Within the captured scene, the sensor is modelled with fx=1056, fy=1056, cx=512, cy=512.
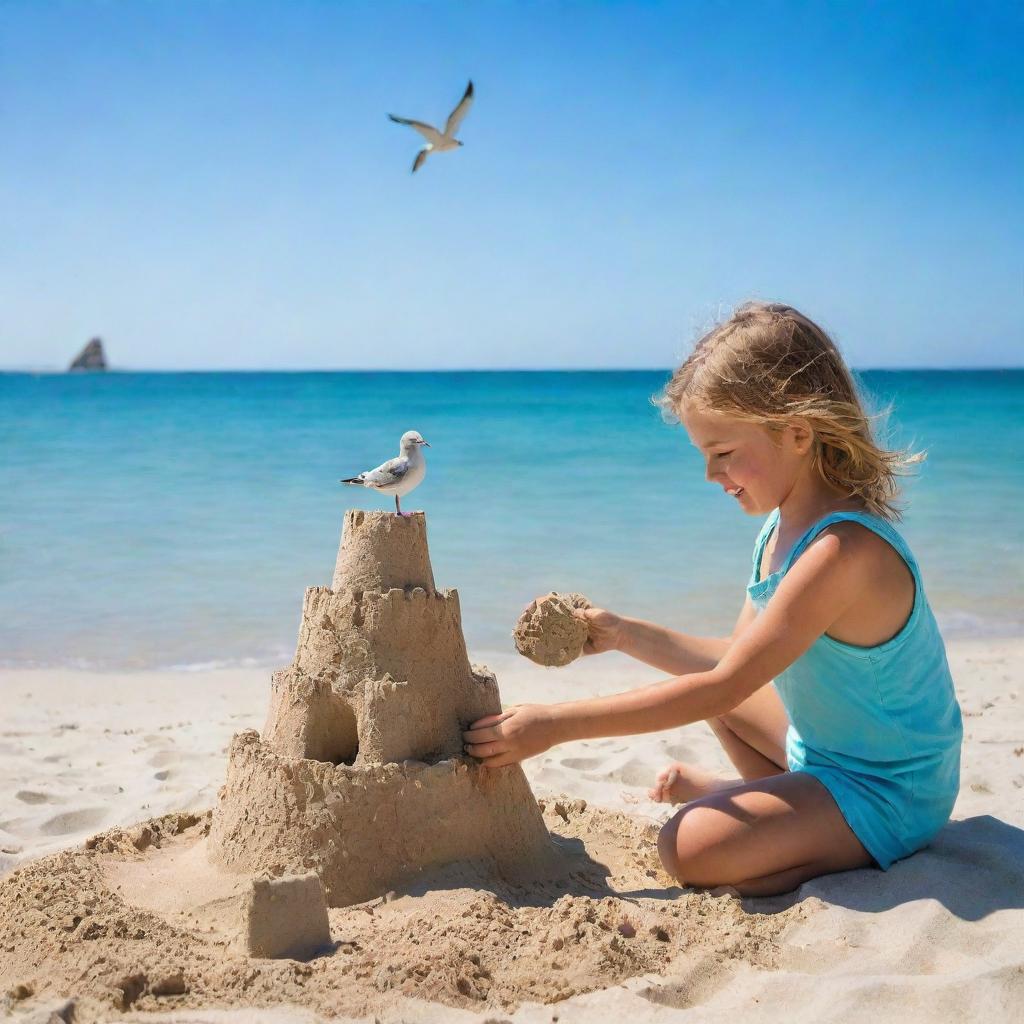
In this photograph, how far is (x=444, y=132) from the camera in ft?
15.3

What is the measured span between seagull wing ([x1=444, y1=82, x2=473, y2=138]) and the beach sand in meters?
2.94

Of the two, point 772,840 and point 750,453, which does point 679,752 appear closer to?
point 772,840

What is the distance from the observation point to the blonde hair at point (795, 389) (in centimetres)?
260

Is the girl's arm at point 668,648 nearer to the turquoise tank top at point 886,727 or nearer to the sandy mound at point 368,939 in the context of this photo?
the turquoise tank top at point 886,727

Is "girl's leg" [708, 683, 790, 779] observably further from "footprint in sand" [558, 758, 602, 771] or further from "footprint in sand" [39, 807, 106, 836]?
"footprint in sand" [39, 807, 106, 836]

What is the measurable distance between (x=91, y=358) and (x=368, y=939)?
3143 inches

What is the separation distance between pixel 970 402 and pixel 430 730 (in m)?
38.4

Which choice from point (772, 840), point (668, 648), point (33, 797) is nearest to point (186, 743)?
point (33, 797)

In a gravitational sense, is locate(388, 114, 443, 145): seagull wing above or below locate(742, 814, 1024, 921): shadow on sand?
above

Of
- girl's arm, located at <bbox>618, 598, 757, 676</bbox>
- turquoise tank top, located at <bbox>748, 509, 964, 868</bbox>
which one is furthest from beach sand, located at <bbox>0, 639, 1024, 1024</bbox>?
girl's arm, located at <bbox>618, 598, 757, 676</bbox>

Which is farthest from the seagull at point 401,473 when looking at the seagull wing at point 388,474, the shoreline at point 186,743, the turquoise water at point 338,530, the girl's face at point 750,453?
the shoreline at point 186,743

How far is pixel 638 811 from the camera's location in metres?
3.48

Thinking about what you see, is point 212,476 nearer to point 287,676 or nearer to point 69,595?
point 69,595

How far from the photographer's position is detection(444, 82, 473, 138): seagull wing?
459cm
